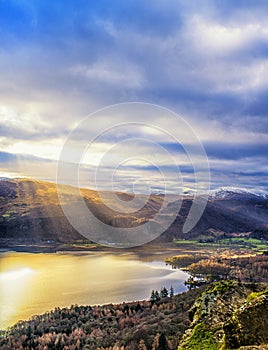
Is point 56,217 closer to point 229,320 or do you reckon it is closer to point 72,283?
point 72,283

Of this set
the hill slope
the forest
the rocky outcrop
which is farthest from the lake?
the hill slope

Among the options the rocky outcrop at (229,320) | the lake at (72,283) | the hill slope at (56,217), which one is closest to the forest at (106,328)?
the lake at (72,283)

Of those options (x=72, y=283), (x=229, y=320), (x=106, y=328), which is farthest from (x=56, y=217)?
(x=229, y=320)

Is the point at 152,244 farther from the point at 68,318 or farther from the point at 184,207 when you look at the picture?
the point at 68,318

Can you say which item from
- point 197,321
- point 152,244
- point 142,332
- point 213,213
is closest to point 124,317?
point 142,332

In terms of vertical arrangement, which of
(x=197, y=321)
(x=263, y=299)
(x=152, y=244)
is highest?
(x=263, y=299)

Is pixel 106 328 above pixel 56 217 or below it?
below
